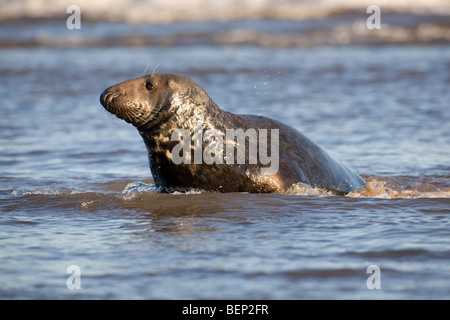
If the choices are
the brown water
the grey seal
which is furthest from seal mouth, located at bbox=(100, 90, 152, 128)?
the brown water

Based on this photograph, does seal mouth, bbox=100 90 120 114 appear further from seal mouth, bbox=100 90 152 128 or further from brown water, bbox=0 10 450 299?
brown water, bbox=0 10 450 299

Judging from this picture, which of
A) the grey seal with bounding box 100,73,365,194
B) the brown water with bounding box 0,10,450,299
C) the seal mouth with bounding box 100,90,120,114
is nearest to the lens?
the brown water with bounding box 0,10,450,299

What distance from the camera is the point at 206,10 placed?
116 ft

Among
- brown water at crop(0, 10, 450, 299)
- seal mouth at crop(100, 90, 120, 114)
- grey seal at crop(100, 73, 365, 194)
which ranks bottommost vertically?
brown water at crop(0, 10, 450, 299)

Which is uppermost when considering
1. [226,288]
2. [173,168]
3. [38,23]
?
[38,23]

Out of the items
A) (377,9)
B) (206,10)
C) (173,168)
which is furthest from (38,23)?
(173,168)

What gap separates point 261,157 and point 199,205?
66 centimetres

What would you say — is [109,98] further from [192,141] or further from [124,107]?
[192,141]

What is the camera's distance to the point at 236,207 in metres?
6.42

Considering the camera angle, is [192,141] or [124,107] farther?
[192,141]

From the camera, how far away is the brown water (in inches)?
189

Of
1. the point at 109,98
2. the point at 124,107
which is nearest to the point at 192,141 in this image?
the point at 124,107

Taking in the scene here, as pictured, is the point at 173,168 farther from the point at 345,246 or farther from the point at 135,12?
the point at 135,12

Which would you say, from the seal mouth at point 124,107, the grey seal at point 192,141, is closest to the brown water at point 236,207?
the grey seal at point 192,141
